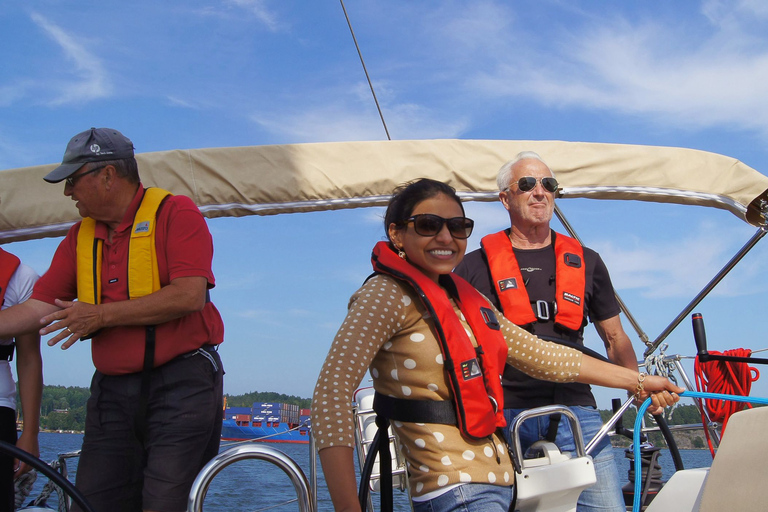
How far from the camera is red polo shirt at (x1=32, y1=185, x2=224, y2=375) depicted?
204 cm

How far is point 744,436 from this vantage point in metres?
1.47

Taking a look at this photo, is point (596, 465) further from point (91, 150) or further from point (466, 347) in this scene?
point (91, 150)

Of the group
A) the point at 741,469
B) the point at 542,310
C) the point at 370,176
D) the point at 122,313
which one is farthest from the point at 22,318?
the point at 741,469

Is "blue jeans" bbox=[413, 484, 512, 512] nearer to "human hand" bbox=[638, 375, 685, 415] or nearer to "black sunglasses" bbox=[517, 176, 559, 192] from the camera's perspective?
"human hand" bbox=[638, 375, 685, 415]

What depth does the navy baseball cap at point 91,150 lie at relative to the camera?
2.10 meters

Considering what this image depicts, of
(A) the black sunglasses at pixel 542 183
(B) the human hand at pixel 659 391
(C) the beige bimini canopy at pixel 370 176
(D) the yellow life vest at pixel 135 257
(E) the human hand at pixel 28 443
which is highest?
(C) the beige bimini canopy at pixel 370 176

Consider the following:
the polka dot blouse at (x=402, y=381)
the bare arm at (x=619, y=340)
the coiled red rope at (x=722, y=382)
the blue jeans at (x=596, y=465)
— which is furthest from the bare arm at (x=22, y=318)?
the coiled red rope at (x=722, y=382)

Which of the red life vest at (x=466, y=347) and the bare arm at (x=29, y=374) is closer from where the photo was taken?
the red life vest at (x=466, y=347)

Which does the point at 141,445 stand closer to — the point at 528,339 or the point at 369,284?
the point at 369,284

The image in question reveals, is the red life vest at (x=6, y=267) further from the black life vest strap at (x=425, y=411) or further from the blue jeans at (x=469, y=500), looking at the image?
the blue jeans at (x=469, y=500)

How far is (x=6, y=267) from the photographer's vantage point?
2480mm

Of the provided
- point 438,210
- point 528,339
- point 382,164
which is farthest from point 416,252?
point 382,164

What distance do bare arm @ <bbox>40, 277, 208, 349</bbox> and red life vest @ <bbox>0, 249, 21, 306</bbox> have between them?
1.98ft

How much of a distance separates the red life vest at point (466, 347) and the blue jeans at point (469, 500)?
0.35ft
